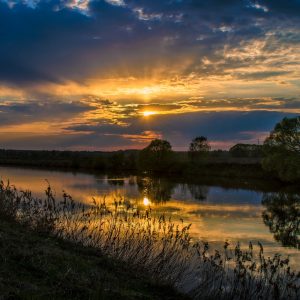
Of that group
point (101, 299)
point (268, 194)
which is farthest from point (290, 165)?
point (101, 299)

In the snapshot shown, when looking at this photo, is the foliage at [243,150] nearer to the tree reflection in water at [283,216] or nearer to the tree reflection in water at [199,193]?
the tree reflection in water at [199,193]

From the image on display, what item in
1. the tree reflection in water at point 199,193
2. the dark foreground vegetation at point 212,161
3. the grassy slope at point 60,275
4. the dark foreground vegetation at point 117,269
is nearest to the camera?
the grassy slope at point 60,275

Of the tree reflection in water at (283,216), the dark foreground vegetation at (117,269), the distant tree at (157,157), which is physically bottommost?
the tree reflection in water at (283,216)

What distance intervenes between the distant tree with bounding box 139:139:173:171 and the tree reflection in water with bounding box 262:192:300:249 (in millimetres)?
27787

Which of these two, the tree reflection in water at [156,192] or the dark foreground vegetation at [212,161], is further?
the dark foreground vegetation at [212,161]

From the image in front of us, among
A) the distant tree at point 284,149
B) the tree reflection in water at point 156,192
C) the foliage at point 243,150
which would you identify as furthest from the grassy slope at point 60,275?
the foliage at point 243,150

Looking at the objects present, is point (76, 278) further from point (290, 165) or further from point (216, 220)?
point (290, 165)

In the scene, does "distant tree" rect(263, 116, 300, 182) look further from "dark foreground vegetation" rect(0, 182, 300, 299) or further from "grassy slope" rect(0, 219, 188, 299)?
"grassy slope" rect(0, 219, 188, 299)

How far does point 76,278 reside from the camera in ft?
23.2

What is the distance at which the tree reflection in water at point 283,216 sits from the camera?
1562cm

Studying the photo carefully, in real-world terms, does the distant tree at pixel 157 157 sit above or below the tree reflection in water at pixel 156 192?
above

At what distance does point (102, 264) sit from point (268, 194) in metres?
29.1

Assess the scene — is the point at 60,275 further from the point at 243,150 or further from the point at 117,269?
the point at 243,150

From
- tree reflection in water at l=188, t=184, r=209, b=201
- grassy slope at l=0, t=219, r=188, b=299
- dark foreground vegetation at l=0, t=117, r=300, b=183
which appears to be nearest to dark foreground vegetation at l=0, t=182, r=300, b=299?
grassy slope at l=0, t=219, r=188, b=299
